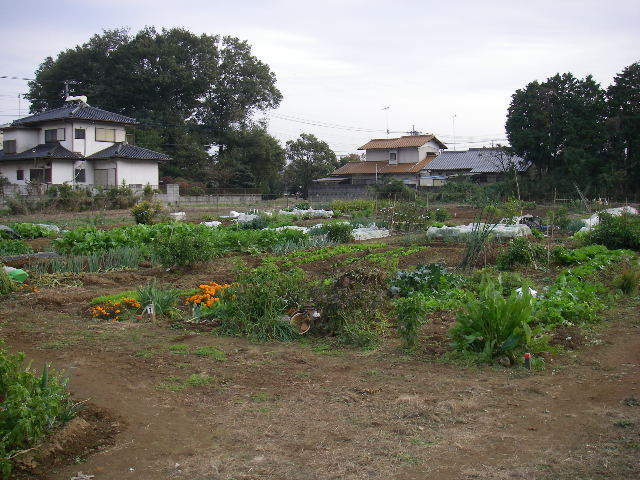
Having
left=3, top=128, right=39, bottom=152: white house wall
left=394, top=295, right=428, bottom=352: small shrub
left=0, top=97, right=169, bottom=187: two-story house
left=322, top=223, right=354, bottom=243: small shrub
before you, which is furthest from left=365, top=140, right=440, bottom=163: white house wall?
left=394, top=295, right=428, bottom=352: small shrub

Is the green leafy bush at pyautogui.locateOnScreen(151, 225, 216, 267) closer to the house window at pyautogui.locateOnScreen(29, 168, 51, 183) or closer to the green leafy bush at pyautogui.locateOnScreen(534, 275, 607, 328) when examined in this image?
the green leafy bush at pyautogui.locateOnScreen(534, 275, 607, 328)

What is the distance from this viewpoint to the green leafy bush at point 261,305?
6.51m

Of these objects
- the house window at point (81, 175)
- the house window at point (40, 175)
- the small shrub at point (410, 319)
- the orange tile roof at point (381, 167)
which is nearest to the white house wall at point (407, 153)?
the orange tile roof at point (381, 167)

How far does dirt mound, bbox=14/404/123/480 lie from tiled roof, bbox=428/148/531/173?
3709cm

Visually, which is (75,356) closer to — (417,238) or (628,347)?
(628,347)

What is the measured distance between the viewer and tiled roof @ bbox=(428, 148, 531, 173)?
133ft

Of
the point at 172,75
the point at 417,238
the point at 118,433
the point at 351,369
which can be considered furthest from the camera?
the point at 172,75

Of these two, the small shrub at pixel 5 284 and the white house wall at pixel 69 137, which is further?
the white house wall at pixel 69 137

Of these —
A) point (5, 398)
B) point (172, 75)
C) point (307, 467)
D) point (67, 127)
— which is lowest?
point (307, 467)

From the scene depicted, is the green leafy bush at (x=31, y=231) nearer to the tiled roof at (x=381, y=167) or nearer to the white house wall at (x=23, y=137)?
the white house wall at (x=23, y=137)

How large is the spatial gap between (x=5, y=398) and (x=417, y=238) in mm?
13173

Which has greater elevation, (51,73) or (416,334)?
(51,73)

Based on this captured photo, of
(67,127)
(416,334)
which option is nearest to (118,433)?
(416,334)

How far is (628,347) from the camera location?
596cm
